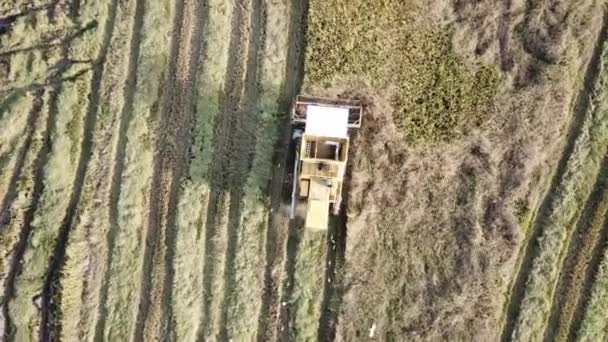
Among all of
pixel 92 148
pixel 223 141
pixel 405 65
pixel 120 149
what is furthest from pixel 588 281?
pixel 92 148

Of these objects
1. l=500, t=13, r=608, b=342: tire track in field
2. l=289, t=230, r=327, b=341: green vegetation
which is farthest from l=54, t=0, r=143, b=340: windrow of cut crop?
l=500, t=13, r=608, b=342: tire track in field

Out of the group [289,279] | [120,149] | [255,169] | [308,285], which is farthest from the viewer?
[120,149]

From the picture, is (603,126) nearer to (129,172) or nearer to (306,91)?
(306,91)

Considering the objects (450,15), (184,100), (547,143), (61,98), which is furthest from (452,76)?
(61,98)

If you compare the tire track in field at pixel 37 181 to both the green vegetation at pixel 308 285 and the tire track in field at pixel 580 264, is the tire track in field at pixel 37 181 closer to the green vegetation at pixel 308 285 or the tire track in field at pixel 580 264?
the green vegetation at pixel 308 285

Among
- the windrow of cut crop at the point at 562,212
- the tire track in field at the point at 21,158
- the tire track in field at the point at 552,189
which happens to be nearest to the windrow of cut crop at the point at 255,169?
the tire track in field at the point at 21,158

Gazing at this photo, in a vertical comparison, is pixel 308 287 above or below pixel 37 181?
below

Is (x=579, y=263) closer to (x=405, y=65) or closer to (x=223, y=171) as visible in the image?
(x=405, y=65)
